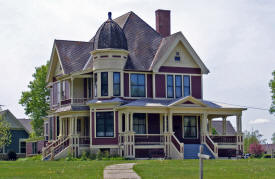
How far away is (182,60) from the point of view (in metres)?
47.6

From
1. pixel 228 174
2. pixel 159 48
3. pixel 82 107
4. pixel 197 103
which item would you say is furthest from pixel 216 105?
pixel 228 174

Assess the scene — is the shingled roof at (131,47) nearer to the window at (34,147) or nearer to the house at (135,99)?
the house at (135,99)

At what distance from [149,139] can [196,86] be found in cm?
682

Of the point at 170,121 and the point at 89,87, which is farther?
the point at 89,87

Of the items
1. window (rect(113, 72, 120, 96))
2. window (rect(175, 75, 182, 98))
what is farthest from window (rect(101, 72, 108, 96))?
window (rect(175, 75, 182, 98))

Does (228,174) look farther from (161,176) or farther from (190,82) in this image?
(190,82)

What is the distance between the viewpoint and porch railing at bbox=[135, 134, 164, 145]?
43.4 meters

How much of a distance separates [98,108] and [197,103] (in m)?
7.42

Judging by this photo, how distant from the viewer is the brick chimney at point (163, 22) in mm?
51719

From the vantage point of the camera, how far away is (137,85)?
46.2 m

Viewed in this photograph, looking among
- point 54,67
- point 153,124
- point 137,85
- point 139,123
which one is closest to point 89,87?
point 137,85

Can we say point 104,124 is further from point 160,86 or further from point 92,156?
point 160,86

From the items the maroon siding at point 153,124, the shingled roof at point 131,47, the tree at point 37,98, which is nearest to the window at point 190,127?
the maroon siding at point 153,124

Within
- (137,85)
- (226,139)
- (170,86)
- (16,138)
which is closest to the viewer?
(226,139)
